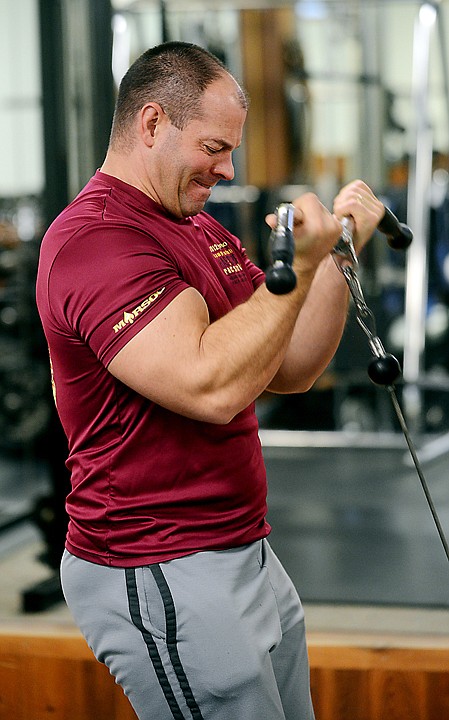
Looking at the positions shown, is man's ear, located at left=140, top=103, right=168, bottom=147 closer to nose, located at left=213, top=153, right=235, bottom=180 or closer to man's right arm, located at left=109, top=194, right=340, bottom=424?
nose, located at left=213, top=153, right=235, bottom=180

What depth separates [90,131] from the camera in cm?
299

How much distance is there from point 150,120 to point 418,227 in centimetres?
370

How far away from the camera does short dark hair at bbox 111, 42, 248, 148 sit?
1.38 m

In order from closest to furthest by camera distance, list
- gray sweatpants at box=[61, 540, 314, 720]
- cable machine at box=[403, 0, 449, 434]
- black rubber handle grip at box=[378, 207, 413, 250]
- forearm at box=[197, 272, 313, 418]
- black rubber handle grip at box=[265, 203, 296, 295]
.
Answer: black rubber handle grip at box=[265, 203, 296, 295] → forearm at box=[197, 272, 313, 418] → gray sweatpants at box=[61, 540, 314, 720] → black rubber handle grip at box=[378, 207, 413, 250] → cable machine at box=[403, 0, 449, 434]

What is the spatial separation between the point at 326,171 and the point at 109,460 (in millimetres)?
4884

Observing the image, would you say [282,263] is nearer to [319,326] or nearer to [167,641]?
[319,326]

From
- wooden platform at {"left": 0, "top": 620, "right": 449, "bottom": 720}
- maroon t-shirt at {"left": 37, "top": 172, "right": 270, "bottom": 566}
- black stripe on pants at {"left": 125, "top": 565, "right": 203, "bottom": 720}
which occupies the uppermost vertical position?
maroon t-shirt at {"left": 37, "top": 172, "right": 270, "bottom": 566}

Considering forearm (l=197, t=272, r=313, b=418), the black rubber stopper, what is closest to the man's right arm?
forearm (l=197, t=272, r=313, b=418)

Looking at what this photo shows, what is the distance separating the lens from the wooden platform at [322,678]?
2.25 m

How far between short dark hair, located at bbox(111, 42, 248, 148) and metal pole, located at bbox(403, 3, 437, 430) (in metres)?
3.51

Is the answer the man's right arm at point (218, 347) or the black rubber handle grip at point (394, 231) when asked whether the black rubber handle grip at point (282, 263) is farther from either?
the black rubber handle grip at point (394, 231)

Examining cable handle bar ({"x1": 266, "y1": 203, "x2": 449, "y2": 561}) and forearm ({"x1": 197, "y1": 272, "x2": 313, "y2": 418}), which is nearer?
cable handle bar ({"x1": 266, "y1": 203, "x2": 449, "y2": 561})

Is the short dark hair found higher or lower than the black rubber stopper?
higher

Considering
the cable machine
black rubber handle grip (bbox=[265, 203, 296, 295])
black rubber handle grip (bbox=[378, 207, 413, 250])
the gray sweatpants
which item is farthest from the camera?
the cable machine
